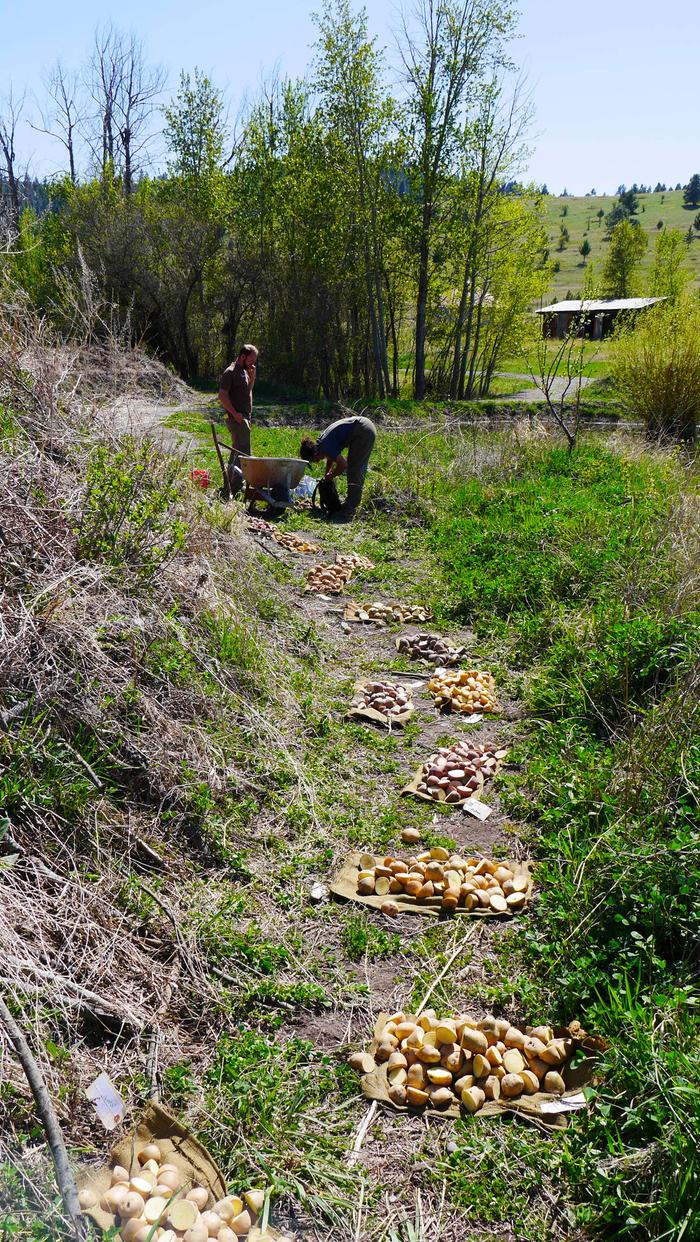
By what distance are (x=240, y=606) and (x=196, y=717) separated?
1748 mm

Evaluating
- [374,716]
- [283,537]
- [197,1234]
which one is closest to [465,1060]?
[197,1234]

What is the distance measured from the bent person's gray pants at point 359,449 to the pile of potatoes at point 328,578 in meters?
2.44

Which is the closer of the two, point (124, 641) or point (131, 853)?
point (131, 853)

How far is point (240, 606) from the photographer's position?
599 cm

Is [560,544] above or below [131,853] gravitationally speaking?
above

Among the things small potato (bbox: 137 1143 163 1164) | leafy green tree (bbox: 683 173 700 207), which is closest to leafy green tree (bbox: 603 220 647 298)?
small potato (bbox: 137 1143 163 1164)

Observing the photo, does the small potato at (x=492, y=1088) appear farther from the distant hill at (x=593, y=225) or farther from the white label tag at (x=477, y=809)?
A: the distant hill at (x=593, y=225)

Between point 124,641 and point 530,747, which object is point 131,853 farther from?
point 530,747

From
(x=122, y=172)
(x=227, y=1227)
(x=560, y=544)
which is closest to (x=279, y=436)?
(x=560, y=544)

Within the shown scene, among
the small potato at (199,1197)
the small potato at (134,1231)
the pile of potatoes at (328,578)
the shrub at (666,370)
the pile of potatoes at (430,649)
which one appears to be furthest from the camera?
the shrub at (666,370)

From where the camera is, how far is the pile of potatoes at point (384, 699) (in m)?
5.67

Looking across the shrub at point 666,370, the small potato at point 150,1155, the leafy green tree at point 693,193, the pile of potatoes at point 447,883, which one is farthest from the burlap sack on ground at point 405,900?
the leafy green tree at point 693,193

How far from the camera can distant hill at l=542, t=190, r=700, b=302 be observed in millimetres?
80312

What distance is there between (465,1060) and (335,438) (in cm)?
841
